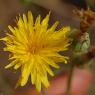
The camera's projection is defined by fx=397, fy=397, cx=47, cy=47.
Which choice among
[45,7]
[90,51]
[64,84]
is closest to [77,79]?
[64,84]

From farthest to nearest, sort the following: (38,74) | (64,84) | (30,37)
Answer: (64,84)
(30,37)
(38,74)

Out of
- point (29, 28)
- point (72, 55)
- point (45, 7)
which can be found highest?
point (45, 7)

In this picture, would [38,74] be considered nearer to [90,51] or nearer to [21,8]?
[90,51]

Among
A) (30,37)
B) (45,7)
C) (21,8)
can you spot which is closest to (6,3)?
(21,8)

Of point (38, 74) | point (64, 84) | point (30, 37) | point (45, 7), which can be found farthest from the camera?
point (45, 7)

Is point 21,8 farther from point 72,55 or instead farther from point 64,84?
point 72,55

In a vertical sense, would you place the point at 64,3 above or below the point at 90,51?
above

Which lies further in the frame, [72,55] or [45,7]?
[45,7]
